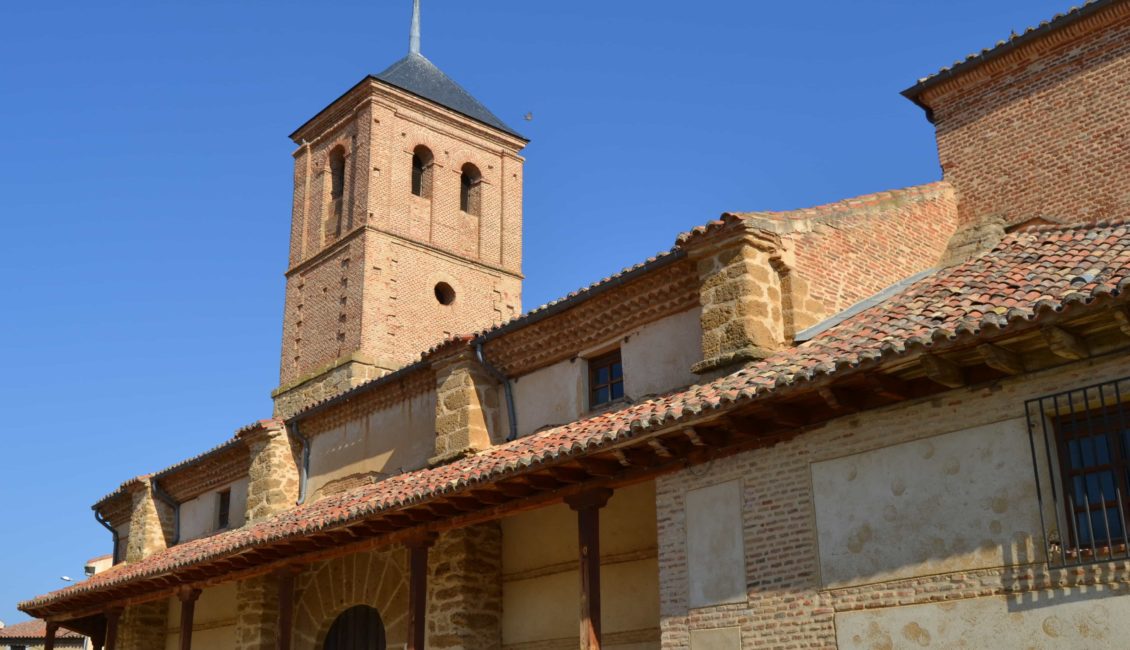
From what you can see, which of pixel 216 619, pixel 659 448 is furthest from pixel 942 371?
Result: pixel 216 619

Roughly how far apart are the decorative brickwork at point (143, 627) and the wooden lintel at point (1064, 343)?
16562 millimetres

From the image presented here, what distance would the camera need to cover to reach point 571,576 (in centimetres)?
1248

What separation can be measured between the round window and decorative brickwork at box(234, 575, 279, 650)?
34.0 feet

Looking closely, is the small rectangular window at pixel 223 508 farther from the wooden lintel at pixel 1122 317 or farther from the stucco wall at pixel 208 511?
the wooden lintel at pixel 1122 317

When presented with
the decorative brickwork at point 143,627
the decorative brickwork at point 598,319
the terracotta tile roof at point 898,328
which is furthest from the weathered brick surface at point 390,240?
the terracotta tile roof at point 898,328

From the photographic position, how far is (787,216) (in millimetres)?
11570

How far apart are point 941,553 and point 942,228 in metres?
6.60

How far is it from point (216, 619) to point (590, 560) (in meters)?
9.80

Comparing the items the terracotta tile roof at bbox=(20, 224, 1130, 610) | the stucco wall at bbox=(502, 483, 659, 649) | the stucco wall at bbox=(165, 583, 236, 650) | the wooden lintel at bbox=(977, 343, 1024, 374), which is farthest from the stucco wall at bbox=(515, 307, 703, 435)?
the stucco wall at bbox=(165, 583, 236, 650)

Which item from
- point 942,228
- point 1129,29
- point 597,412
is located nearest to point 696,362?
point 597,412

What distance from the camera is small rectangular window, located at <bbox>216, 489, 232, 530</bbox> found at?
19.2 metres

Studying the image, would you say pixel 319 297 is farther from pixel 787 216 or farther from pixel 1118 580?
pixel 1118 580

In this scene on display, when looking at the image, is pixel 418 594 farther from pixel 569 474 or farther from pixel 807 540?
pixel 807 540

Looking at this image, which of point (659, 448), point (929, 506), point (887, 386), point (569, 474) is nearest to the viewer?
point (929, 506)
